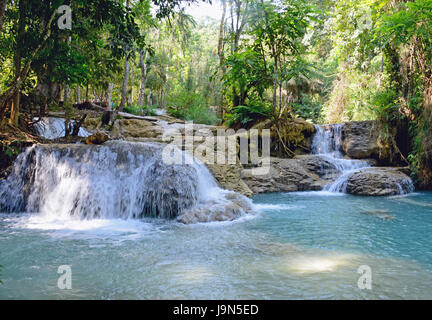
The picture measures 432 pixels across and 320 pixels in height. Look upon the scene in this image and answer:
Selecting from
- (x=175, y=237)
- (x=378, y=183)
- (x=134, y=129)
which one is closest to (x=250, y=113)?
(x=134, y=129)

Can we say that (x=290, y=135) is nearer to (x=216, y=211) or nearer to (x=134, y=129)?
(x=134, y=129)

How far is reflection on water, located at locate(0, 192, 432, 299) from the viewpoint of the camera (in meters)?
2.57

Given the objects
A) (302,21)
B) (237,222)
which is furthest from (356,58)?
(237,222)

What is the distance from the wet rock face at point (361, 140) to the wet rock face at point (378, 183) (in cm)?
168

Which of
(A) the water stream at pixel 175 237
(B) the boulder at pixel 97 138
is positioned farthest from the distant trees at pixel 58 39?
(A) the water stream at pixel 175 237

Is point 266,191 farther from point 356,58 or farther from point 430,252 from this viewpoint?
point 356,58

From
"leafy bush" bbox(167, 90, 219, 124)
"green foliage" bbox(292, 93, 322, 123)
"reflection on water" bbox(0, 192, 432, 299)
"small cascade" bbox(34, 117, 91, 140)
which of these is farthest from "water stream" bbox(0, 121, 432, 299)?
"green foliage" bbox(292, 93, 322, 123)

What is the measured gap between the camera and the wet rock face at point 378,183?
8586 mm

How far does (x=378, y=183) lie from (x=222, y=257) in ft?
23.1

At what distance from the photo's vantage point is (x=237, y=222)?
533cm

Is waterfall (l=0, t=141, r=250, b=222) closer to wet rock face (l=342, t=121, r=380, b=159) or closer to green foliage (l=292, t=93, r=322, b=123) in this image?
wet rock face (l=342, t=121, r=380, b=159)

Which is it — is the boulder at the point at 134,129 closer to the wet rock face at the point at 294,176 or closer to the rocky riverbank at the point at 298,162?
the rocky riverbank at the point at 298,162
